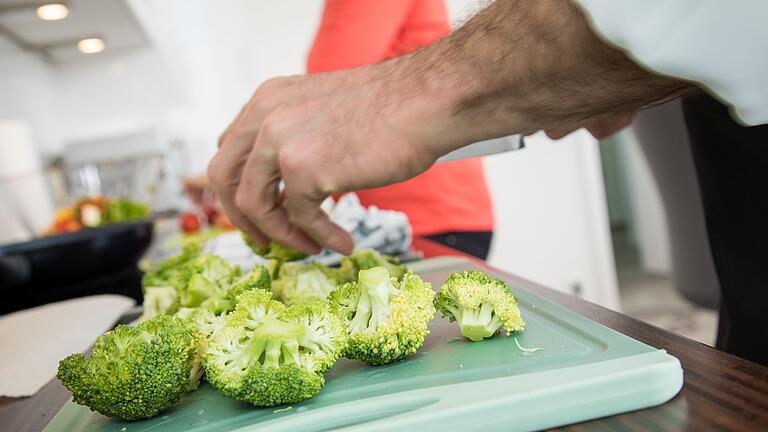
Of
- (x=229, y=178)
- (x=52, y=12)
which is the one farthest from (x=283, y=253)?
(x=52, y=12)

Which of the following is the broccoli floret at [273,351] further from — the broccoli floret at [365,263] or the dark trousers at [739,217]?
the dark trousers at [739,217]

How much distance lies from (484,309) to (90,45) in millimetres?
3904

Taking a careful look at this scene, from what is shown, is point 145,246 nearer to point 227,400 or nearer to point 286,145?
point 286,145

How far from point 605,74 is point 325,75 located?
0.33 meters

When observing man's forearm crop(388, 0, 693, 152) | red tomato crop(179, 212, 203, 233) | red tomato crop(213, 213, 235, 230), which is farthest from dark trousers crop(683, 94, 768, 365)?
red tomato crop(179, 212, 203, 233)

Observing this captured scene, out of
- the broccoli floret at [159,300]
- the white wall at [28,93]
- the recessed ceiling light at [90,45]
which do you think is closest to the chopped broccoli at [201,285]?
the broccoli floret at [159,300]

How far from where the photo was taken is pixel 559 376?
485 millimetres

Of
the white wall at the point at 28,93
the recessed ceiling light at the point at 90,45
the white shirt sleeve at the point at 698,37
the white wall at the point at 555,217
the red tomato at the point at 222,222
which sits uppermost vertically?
the recessed ceiling light at the point at 90,45

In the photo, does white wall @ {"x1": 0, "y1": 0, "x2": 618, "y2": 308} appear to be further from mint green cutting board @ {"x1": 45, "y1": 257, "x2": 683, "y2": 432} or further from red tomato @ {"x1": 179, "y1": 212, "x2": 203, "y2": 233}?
mint green cutting board @ {"x1": 45, "y1": 257, "x2": 683, "y2": 432}

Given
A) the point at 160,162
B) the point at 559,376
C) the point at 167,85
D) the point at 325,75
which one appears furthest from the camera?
the point at 167,85

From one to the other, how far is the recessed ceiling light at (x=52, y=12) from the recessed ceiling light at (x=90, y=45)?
90 centimetres

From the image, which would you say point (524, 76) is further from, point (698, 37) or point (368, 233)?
point (368, 233)

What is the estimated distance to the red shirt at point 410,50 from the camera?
1581mm

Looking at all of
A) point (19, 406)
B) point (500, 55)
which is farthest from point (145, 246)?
point (500, 55)
